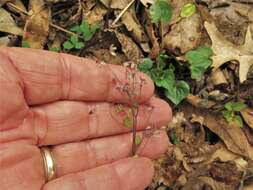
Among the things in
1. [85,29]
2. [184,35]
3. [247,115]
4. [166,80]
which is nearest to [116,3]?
[85,29]

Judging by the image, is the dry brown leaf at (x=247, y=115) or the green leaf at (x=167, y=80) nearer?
the green leaf at (x=167, y=80)

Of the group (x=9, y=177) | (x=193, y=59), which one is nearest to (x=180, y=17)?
(x=193, y=59)

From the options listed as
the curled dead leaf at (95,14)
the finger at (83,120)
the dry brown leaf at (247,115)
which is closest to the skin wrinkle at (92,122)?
the finger at (83,120)

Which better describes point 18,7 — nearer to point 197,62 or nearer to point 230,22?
point 197,62

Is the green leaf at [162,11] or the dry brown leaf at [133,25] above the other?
the green leaf at [162,11]

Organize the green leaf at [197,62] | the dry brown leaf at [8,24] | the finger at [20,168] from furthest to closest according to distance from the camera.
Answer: the green leaf at [197,62] → the dry brown leaf at [8,24] → the finger at [20,168]

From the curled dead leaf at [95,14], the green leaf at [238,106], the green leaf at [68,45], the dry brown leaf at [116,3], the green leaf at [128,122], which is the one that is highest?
the dry brown leaf at [116,3]

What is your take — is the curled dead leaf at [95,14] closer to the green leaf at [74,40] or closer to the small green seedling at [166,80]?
the green leaf at [74,40]
